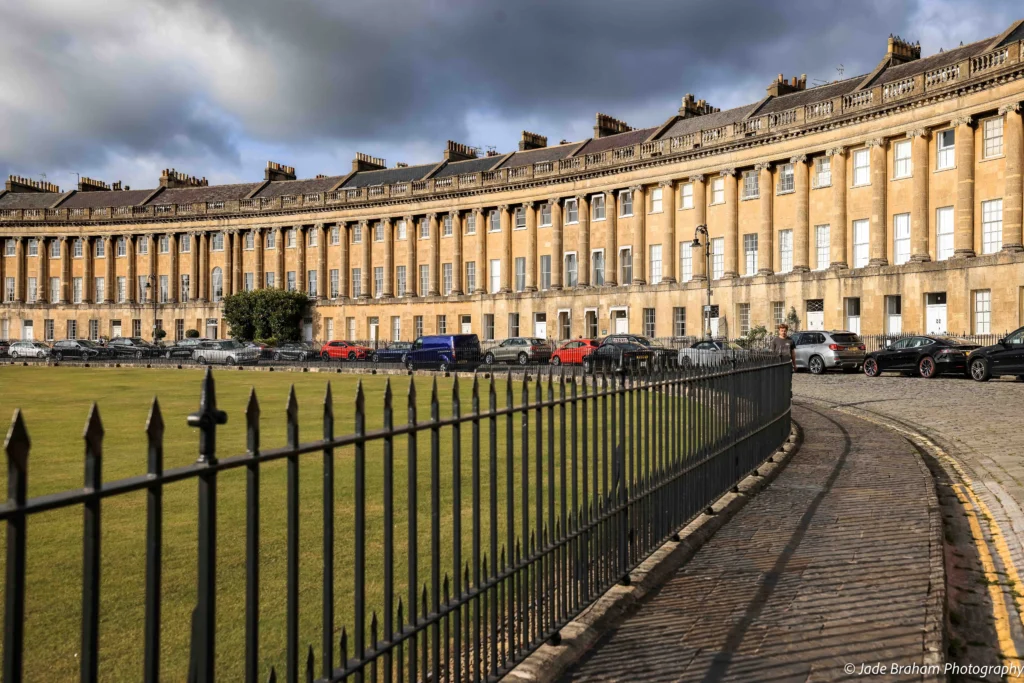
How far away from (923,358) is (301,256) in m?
60.3

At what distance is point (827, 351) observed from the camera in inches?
1350

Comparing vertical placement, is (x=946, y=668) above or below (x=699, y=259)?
below

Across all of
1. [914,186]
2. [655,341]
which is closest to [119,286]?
[655,341]

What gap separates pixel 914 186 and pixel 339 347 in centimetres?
3570

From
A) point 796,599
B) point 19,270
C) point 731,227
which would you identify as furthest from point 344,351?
point 796,599

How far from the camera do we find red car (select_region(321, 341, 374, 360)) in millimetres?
55309

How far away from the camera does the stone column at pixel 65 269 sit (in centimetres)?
8819

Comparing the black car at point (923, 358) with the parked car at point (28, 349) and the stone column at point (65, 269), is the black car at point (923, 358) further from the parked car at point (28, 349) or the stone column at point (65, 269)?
the stone column at point (65, 269)

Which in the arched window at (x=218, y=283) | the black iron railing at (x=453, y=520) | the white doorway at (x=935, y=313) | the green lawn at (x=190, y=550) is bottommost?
the green lawn at (x=190, y=550)

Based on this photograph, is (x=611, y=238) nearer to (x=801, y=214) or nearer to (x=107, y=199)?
(x=801, y=214)

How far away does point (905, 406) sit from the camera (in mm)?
21047

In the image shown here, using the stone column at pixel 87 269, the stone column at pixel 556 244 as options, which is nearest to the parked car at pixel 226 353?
the stone column at pixel 556 244

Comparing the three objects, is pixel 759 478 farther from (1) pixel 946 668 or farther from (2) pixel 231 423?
(2) pixel 231 423

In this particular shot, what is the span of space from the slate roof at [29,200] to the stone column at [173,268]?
16.7 metres
